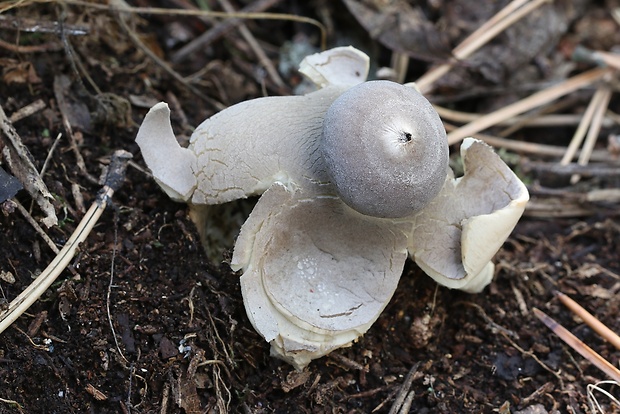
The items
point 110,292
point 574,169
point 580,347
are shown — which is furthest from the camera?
point 574,169

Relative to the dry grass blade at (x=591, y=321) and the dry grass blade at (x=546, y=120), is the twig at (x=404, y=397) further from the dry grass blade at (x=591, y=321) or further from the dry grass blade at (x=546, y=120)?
the dry grass blade at (x=546, y=120)

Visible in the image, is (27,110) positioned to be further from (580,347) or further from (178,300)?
(580,347)

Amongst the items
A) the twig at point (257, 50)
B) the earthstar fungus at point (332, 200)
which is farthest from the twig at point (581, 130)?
the twig at point (257, 50)

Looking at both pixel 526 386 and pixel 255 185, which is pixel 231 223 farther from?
pixel 526 386

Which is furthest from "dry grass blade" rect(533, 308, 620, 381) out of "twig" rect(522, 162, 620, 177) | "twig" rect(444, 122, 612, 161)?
"twig" rect(444, 122, 612, 161)

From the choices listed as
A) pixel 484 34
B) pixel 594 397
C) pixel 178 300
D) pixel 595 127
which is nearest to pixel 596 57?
pixel 595 127

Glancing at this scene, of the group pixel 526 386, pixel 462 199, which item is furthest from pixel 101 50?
pixel 526 386
